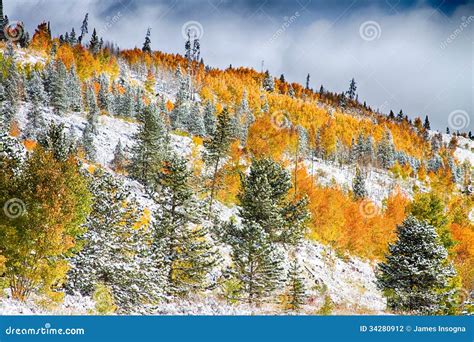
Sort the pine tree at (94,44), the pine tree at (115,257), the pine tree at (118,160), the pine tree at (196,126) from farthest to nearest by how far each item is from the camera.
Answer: the pine tree at (94,44) → the pine tree at (196,126) → the pine tree at (118,160) → the pine tree at (115,257)

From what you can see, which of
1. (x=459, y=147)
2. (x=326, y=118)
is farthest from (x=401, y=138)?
(x=459, y=147)

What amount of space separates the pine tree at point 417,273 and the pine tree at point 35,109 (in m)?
40.1

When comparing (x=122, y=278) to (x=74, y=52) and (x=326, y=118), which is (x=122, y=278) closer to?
(x=74, y=52)

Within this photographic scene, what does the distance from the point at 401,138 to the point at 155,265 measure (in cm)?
16012

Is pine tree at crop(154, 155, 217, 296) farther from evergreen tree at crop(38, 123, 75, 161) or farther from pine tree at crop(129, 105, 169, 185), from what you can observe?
pine tree at crop(129, 105, 169, 185)

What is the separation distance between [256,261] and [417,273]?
931 cm

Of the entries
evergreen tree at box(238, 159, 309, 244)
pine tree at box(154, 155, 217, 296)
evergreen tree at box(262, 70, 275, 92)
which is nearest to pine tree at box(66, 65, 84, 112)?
pine tree at box(154, 155, 217, 296)

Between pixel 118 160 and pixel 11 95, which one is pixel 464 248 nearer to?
pixel 118 160

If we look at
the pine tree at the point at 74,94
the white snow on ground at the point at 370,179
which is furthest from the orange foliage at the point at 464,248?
the pine tree at the point at 74,94

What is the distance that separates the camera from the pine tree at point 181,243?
2278cm

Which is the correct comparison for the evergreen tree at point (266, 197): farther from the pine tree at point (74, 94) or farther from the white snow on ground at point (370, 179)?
the pine tree at point (74, 94)

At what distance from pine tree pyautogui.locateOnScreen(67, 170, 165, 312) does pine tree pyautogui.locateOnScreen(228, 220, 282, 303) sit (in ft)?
17.7

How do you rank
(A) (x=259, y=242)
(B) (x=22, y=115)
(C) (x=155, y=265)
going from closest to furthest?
(C) (x=155, y=265) → (A) (x=259, y=242) → (B) (x=22, y=115)

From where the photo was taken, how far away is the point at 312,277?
38.1 meters
